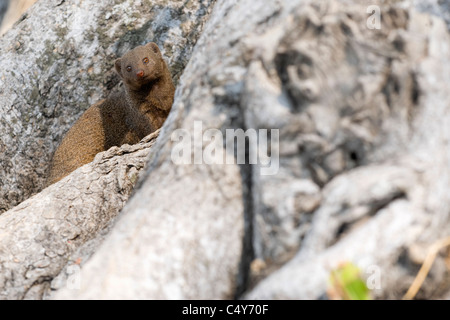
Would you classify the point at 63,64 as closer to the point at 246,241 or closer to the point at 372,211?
the point at 246,241

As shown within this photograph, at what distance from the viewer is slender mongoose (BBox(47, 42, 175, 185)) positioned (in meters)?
4.23

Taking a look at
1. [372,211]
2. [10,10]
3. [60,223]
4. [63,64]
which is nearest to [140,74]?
[63,64]

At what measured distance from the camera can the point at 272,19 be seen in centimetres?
185

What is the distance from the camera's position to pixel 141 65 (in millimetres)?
4137

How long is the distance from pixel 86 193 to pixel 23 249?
1.58ft

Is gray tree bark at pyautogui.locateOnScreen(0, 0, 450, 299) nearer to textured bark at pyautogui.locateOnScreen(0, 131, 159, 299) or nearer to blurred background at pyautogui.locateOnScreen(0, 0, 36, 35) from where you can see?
textured bark at pyautogui.locateOnScreen(0, 131, 159, 299)

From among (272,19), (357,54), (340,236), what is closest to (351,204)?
(340,236)

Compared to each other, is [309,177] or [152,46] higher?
[309,177]

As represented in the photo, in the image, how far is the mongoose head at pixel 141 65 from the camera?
4156 millimetres

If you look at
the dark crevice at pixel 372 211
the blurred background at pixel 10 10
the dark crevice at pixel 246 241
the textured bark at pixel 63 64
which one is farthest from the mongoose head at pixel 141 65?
the dark crevice at pixel 372 211

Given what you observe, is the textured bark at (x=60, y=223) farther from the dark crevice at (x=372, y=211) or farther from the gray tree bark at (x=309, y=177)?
the dark crevice at (x=372, y=211)

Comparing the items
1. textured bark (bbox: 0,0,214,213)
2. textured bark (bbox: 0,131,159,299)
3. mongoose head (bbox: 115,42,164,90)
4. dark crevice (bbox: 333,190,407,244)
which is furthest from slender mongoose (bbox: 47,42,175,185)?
dark crevice (bbox: 333,190,407,244)

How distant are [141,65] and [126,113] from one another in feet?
2.45

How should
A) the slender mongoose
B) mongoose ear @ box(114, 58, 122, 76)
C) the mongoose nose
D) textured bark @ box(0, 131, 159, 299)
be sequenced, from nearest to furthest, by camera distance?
textured bark @ box(0, 131, 159, 299)
the mongoose nose
the slender mongoose
mongoose ear @ box(114, 58, 122, 76)
